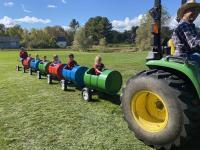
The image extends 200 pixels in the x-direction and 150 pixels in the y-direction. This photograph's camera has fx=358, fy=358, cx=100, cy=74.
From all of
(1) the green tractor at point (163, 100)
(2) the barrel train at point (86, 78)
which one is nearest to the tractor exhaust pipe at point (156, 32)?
(1) the green tractor at point (163, 100)

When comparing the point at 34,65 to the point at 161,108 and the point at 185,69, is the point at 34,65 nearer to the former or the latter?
the point at 161,108

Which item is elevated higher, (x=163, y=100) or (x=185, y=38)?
(x=185, y=38)

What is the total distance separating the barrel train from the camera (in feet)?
32.1

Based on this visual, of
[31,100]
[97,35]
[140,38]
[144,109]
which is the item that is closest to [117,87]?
[31,100]

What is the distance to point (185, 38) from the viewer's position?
532 centimetres

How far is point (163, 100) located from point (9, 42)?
118 meters

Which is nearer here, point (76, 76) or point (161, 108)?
point (161, 108)

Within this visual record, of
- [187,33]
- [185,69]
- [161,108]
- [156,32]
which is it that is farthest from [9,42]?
[185,69]

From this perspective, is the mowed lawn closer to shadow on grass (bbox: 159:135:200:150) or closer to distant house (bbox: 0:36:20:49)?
shadow on grass (bbox: 159:135:200:150)

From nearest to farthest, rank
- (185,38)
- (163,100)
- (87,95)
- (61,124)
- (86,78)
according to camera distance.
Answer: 1. (163,100)
2. (185,38)
3. (61,124)
4. (87,95)
5. (86,78)

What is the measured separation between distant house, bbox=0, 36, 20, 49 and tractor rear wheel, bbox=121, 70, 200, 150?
11409 cm

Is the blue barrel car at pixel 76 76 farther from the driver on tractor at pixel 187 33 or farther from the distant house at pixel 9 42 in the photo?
the distant house at pixel 9 42

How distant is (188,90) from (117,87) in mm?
5032

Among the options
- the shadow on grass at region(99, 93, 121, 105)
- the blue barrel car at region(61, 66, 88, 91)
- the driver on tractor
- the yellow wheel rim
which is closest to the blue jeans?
the driver on tractor
